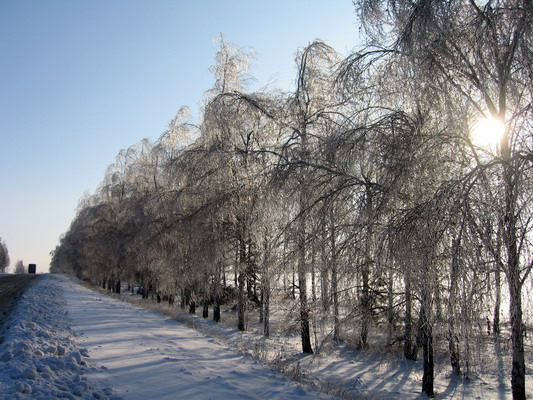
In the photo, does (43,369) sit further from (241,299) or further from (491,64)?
(241,299)

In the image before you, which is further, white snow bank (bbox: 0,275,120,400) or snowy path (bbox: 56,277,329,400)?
snowy path (bbox: 56,277,329,400)

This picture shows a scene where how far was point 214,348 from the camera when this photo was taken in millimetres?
9359

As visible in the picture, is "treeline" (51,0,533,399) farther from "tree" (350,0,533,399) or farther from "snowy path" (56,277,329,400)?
"snowy path" (56,277,329,400)

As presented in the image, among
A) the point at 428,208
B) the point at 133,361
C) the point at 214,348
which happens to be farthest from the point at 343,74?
the point at 214,348

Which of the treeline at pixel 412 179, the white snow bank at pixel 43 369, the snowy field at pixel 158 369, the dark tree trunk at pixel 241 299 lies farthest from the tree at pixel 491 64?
the dark tree trunk at pixel 241 299

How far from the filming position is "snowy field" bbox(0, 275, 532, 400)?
17.0 feet

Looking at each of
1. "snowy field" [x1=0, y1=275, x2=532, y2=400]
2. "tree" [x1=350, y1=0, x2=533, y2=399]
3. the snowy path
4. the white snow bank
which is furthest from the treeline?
the white snow bank

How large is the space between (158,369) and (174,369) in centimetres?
27

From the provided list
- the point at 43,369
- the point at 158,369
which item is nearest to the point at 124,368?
the point at 158,369

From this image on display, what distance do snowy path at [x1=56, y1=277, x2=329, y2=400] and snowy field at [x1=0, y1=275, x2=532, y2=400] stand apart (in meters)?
0.01

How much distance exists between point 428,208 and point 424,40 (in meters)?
2.23

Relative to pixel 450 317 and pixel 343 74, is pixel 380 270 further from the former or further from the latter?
pixel 343 74

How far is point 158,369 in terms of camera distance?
650cm

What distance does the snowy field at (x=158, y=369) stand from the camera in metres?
5.18
